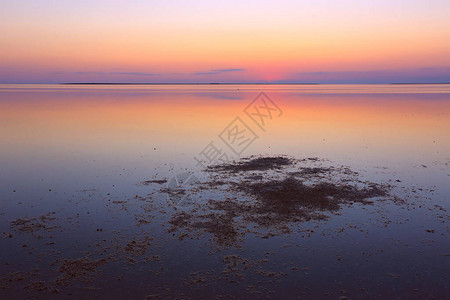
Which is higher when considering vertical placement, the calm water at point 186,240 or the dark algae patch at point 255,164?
the calm water at point 186,240

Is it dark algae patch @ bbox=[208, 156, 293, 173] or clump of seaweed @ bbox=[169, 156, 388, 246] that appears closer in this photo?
clump of seaweed @ bbox=[169, 156, 388, 246]

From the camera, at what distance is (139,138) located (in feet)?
143

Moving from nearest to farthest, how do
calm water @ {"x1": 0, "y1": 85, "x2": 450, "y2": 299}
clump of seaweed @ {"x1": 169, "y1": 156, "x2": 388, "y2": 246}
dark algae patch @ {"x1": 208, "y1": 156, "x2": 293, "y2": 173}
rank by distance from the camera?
calm water @ {"x1": 0, "y1": 85, "x2": 450, "y2": 299}
clump of seaweed @ {"x1": 169, "y1": 156, "x2": 388, "y2": 246}
dark algae patch @ {"x1": 208, "y1": 156, "x2": 293, "y2": 173}

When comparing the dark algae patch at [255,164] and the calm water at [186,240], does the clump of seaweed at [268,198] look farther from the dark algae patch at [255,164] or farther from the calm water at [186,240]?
the calm water at [186,240]

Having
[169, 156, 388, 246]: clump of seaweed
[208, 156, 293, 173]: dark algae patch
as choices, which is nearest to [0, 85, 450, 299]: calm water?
[169, 156, 388, 246]: clump of seaweed

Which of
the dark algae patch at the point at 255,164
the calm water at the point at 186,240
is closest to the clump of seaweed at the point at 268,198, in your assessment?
the dark algae patch at the point at 255,164

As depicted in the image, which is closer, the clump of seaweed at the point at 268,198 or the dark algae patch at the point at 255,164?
the clump of seaweed at the point at 268,198

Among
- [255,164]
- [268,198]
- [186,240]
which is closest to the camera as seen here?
[186,240]

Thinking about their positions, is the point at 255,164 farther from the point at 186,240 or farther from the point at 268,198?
the point at 186,240

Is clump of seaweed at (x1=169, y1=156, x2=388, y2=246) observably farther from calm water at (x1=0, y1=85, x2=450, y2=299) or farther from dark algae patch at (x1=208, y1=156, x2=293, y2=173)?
calm water at (x1=0, y1=85, x2=450, y2=299)

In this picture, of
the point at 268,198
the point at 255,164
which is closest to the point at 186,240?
the point at 268,198

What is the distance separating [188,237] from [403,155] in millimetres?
27368

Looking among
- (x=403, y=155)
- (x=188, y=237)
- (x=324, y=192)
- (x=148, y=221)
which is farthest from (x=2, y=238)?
(x=403, y=155)

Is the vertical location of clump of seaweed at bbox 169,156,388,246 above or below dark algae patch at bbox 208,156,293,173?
above
